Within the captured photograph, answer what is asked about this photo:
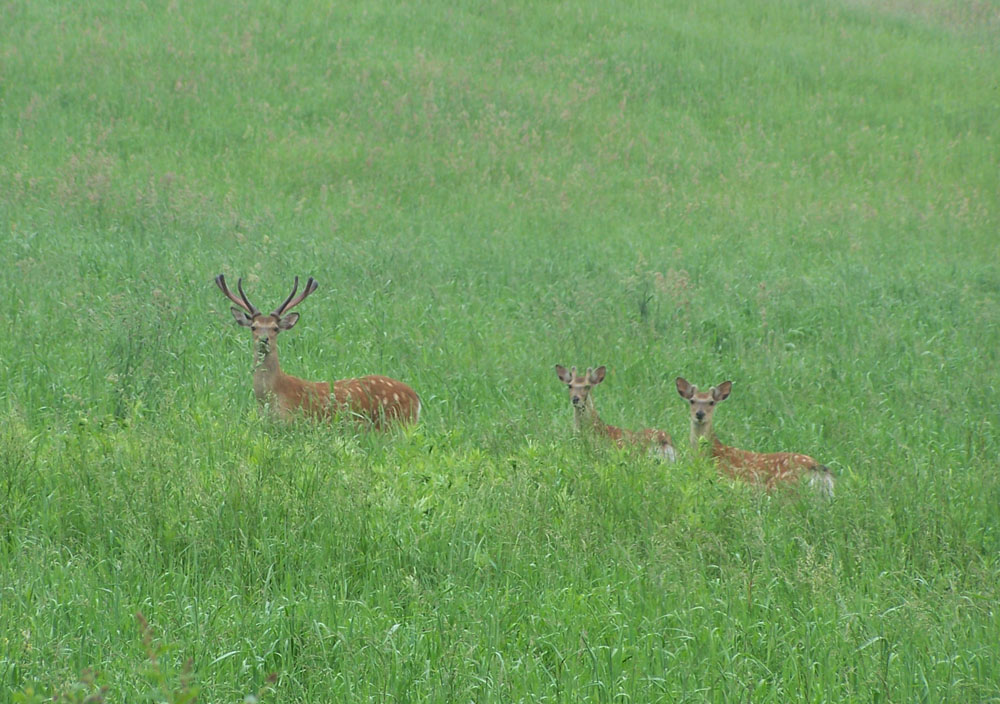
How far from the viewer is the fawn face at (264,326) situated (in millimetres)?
7820

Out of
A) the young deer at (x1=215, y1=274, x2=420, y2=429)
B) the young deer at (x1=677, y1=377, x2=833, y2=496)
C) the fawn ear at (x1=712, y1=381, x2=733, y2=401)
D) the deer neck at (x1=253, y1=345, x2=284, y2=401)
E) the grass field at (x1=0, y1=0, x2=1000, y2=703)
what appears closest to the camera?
the grass field at (x1=0, y1=0, x2=1000, y2=703)

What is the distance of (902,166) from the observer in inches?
779

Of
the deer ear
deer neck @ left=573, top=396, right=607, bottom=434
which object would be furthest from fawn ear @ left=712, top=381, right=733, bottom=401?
the deer ear

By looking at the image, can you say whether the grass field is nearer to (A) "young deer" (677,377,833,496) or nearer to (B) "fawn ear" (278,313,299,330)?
(A) "young deer" (677,377,833,496)

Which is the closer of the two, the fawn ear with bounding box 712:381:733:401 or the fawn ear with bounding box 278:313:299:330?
the fawn ear with bounding box 278:313:299:330

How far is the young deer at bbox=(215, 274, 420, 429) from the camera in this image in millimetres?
7656

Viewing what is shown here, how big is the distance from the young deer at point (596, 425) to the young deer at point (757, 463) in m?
0.25

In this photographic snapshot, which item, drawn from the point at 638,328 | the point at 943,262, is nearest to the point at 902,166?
the point at 943,262

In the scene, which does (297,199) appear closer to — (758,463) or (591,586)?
(758,463)

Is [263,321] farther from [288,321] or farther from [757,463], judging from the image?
[757,463]

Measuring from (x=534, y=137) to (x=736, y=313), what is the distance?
8646 mm

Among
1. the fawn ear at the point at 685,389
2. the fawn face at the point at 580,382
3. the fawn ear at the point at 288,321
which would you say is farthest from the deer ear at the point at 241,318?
the fawn ear at the point at 685,389

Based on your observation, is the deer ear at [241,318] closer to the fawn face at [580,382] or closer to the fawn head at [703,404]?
the fawn face at [580,382]

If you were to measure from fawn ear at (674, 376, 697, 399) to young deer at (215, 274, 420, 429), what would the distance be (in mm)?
1860
